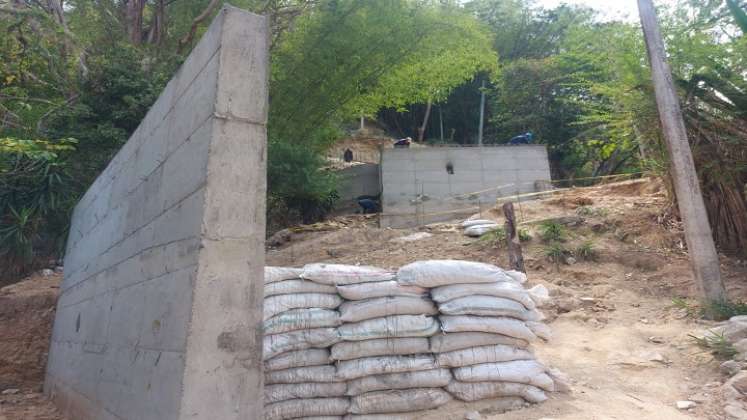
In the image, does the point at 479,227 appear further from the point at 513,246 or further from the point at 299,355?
the point at 299,355

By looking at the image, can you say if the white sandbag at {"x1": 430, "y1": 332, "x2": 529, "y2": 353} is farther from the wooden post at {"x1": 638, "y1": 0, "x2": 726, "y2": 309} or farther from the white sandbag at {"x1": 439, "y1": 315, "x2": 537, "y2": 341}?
the wooden post at {"x1": 638, "y1": 0, "x2": 726, "y2": 309}

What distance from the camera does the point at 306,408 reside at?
104 inches

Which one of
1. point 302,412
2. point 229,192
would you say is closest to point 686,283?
point 302,412

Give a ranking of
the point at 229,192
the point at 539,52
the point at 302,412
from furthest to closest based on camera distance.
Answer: the point at 539,52, the point at 302,412, the point at 229,192

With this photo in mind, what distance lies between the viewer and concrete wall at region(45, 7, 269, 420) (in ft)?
6.12

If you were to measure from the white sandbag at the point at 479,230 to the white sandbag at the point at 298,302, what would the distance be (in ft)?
16.3

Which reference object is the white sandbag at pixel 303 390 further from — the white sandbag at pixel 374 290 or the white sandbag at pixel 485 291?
the white sandbag at pixel 485 291

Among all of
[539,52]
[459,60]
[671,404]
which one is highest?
[539,52]

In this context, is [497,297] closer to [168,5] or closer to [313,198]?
[313,198]

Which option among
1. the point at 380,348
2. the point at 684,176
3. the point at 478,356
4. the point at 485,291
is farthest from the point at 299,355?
the point at 684,176

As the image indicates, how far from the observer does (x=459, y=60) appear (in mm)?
10586

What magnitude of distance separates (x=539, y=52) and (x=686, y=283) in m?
16.0

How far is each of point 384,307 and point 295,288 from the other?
0.54 meters

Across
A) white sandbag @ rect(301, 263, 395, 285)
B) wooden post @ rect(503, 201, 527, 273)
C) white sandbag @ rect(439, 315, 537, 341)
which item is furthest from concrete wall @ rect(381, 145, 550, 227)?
white sandbag @ rect(301, 263, 395, 285)
